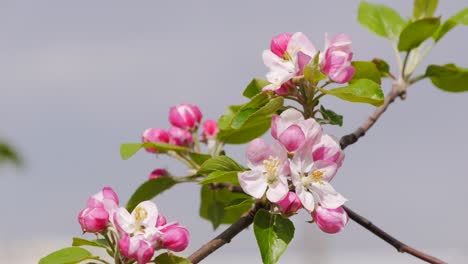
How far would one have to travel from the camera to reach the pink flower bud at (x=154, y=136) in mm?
1351

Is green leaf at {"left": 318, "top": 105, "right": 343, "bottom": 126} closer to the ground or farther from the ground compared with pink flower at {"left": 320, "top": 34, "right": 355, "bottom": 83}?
closer to the ground

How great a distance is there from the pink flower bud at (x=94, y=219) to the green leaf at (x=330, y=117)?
1.08ft

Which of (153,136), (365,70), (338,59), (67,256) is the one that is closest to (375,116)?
(365,70)

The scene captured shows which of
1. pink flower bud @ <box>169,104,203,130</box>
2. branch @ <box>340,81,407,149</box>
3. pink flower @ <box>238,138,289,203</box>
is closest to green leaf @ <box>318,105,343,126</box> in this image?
branch @ <box>340,81,407,149</box>

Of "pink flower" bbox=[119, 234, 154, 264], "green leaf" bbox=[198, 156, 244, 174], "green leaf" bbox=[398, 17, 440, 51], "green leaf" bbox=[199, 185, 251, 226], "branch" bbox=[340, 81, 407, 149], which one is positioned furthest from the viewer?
"green leaf" bbox=[199, 185, 251, 226]

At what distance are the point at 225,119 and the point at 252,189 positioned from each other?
0.99 feet

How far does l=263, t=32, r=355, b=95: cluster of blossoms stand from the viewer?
1075mm

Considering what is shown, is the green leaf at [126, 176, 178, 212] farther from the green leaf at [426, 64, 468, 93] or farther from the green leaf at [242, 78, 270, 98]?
the green leaf at [426, 64, 468, 93]

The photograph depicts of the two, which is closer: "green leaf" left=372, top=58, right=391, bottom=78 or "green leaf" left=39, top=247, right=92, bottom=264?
"green leaf" left=39, top=247, right=92, bottom=264

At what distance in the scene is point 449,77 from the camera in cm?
134

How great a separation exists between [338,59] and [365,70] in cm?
17

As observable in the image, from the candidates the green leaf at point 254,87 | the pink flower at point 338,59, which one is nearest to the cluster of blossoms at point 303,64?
the pink flower at point 338,59

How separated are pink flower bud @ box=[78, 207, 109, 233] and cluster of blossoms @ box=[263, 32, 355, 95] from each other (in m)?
0.27

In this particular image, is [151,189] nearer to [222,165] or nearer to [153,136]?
[153,136]
